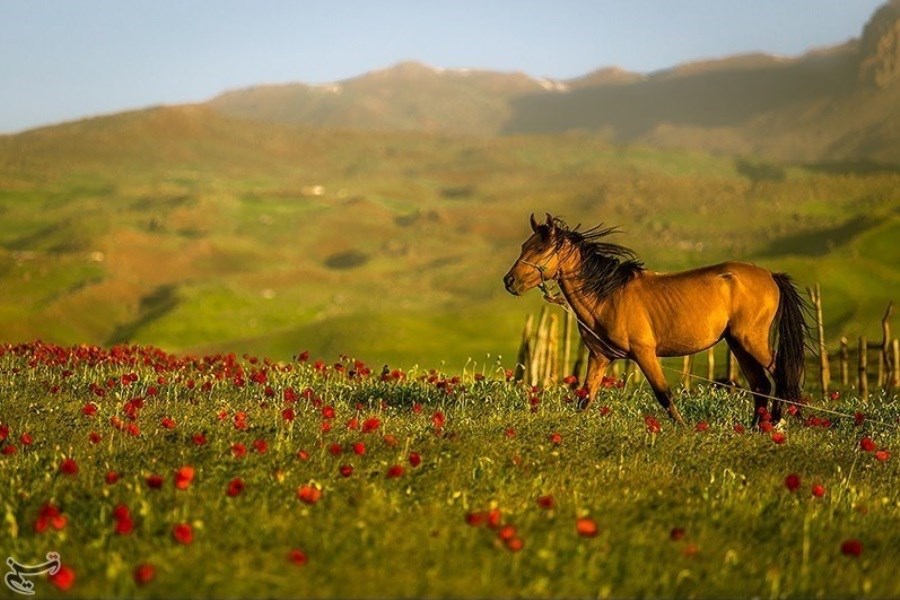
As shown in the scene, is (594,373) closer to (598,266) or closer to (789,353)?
(598,266)

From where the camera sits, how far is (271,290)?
2869 inches

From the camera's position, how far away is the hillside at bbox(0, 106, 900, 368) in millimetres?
48844

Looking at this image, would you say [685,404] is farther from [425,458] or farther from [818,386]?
[818,386]

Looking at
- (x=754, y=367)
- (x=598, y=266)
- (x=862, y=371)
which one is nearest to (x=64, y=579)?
(x=598, y=266)

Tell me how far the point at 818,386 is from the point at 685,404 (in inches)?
515

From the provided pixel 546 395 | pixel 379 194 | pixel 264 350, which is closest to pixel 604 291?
pixel 546 395

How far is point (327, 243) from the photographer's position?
114500mm

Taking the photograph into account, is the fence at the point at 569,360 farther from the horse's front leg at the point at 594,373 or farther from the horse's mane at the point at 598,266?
the horse's mane at the point at 598,266

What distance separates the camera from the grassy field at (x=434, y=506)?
5.66m

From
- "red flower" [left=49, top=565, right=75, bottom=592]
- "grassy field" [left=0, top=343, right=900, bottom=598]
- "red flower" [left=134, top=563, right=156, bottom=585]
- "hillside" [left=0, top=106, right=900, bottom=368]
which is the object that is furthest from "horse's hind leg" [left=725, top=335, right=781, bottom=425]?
"hillside" [left=0, top=106, right=900, bottom=368]

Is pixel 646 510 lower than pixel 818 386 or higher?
higher

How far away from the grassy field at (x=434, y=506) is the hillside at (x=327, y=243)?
28405mm

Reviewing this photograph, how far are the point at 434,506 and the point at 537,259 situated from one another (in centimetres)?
540

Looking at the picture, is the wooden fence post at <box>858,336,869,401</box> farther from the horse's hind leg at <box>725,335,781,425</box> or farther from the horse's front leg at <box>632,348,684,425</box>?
the horse's front leg at <box>632,348,684,425</box>
